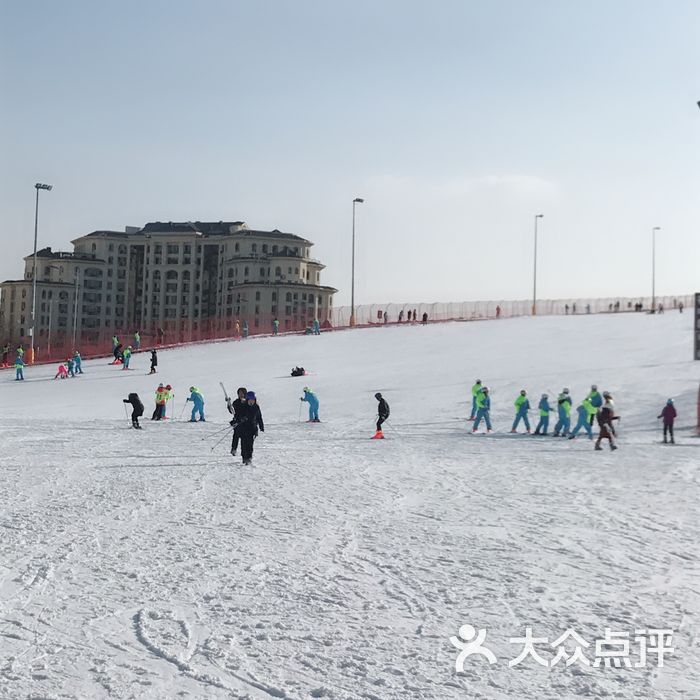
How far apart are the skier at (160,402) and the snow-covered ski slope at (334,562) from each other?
378 cm

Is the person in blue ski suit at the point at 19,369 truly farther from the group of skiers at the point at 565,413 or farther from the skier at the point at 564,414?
the skier at the point at 564,414

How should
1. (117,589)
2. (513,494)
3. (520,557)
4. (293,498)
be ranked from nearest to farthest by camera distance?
(117,589)
(520,557)
(293,498)
(513,494)

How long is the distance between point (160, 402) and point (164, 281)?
88.7 m

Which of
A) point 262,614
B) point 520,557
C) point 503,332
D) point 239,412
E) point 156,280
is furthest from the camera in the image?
point 156,280

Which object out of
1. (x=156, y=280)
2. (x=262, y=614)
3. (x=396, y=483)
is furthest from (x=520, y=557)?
(x=156, y=280)

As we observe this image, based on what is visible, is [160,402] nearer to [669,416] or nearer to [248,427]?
[248,427]

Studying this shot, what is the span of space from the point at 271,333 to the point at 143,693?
45190 millimetres

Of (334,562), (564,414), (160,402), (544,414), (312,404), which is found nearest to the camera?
(334,562)

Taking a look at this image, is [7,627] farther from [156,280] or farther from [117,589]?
[156,280]

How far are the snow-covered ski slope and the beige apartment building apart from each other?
79760mm

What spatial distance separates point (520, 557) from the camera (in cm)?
762

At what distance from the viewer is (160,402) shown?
78.6 ft

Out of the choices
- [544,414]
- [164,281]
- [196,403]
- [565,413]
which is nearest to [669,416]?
[565,413]

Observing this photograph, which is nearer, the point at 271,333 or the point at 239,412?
the point at 239,412
